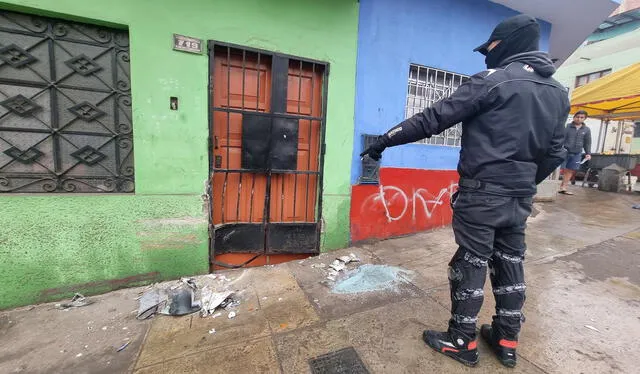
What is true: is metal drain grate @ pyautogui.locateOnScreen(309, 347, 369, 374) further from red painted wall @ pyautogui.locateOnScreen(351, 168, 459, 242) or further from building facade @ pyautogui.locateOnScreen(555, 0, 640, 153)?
building facade @ pyautogui.locateOnScreen(555, 0, 640, 153)

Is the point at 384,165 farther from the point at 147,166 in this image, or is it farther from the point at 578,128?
the point at 578,128

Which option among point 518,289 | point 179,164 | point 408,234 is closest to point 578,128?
point 408,234

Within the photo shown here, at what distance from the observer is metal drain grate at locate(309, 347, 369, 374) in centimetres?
175

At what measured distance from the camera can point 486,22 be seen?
418 centimetres

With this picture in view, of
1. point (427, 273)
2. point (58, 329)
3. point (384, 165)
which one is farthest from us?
point (384, 165)

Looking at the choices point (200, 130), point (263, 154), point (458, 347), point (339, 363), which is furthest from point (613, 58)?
point (339, 363)

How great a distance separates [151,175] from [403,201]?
3.13 metres

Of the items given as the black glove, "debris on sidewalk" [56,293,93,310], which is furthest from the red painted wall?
"debris on sidewalk" [56,293,93,310]

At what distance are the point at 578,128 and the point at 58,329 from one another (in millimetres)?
9409

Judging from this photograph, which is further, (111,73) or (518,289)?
(111,73)

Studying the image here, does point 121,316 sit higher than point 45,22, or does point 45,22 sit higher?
point 45,22

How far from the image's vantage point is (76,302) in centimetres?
255

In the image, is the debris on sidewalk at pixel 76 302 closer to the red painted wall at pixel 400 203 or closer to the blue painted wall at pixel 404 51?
the red painted wall at pixel 400 203

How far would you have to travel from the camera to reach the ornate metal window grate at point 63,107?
7.75 feet
